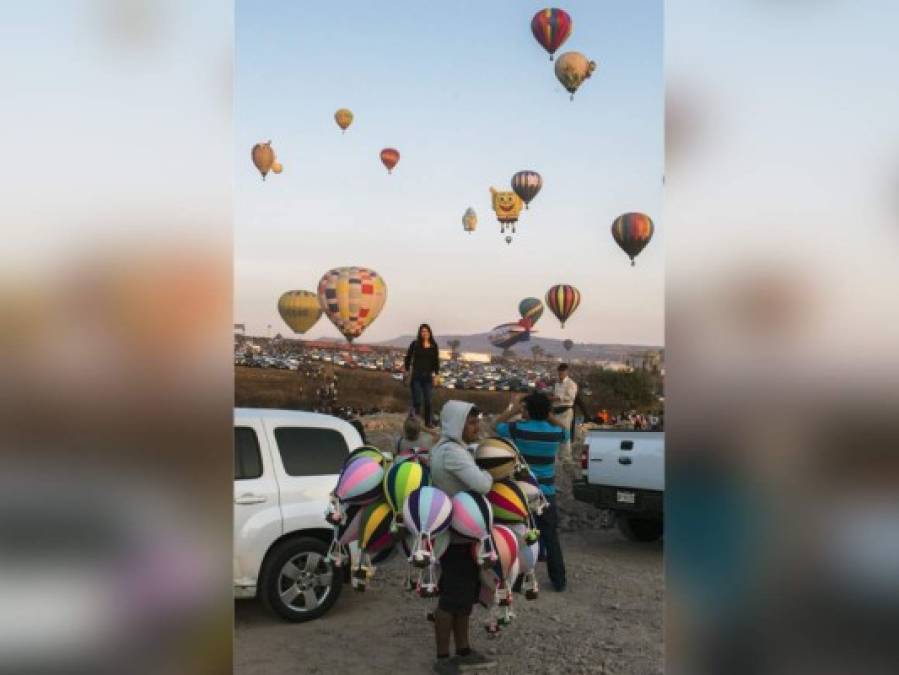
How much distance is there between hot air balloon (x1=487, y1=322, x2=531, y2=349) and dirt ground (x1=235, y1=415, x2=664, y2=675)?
36.2 meters

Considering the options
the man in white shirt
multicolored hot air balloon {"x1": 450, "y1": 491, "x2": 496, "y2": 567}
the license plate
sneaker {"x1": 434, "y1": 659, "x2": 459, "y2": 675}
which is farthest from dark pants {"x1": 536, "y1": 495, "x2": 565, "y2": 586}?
the man in white shirt

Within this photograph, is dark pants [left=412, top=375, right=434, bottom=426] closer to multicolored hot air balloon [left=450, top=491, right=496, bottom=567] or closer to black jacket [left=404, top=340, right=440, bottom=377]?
black jacket [left=404, top=340, right=440, bottom=377]

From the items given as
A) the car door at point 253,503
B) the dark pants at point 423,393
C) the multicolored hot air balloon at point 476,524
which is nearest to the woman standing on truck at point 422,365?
the dark pants at point 423,393

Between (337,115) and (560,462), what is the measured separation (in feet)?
100

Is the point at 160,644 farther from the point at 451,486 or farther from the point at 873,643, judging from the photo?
the point at 451,486

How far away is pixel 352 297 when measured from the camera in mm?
30188

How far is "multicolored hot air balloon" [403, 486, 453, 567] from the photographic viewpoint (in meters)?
4.15

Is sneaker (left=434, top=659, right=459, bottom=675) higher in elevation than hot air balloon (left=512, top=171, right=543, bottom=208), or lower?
lower

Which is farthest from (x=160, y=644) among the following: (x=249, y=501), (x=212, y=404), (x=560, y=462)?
(x=560, y=462)

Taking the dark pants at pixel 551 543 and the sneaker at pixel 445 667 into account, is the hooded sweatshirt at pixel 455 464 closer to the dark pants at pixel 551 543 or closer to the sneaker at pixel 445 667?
the sneaker at pixel 445 667

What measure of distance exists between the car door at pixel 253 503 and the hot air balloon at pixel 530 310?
121ft

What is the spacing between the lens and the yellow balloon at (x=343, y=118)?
3988 cm

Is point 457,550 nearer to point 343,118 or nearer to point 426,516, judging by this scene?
point 426,516

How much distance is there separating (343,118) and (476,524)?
1482 inches
